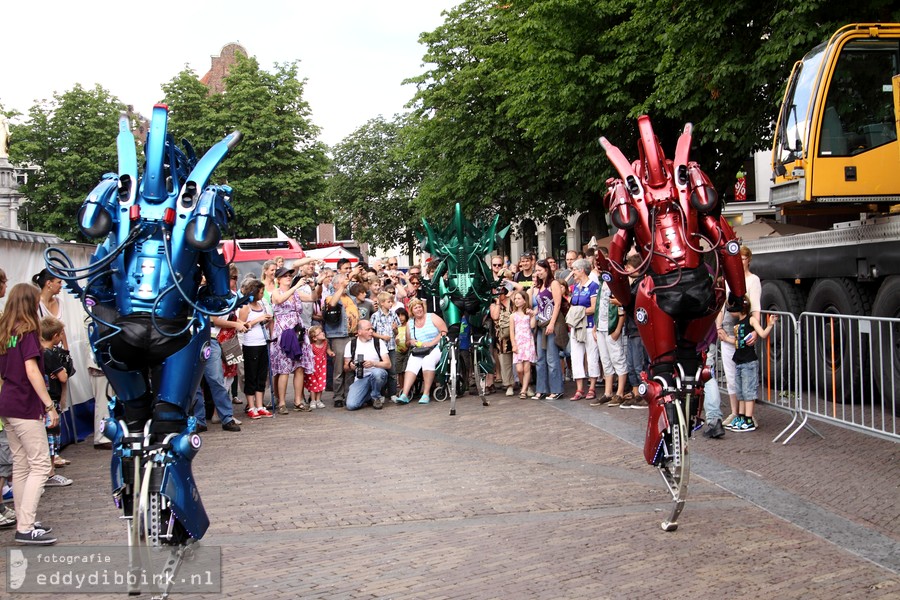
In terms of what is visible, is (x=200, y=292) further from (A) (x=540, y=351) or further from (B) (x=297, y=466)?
(A) (x=540, y=351)

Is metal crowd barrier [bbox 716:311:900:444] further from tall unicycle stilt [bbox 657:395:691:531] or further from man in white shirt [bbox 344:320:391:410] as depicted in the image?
man in white shirt [bbox 344:320:391:410]

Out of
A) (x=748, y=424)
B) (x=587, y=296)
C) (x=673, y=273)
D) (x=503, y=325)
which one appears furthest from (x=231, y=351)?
(x=673, y=273)

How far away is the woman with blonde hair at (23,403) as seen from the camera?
21.9ft

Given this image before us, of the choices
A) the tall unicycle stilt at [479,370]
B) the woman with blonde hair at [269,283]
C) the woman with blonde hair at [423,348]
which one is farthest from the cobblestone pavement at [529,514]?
the woman with blonde hair at [269,283]

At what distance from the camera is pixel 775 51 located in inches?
665

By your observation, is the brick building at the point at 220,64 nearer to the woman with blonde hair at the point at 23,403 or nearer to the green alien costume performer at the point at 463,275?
the green alien costume performer at the point at 463,275

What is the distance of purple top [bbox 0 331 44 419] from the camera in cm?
666

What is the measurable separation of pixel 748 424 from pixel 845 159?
4.26 meters

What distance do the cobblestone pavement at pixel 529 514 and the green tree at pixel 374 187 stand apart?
1910 inches

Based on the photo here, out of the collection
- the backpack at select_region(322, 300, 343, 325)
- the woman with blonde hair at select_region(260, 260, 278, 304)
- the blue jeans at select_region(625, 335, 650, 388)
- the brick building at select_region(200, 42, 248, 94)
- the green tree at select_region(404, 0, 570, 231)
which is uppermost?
the brick building at select_region(200, 42, 248, 94)

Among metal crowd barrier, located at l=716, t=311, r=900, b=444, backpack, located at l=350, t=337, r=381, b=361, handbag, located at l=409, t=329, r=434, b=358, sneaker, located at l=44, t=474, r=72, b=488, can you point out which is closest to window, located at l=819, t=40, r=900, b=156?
metal crowd barrier, located at l=716, t=311, r=900, b=444

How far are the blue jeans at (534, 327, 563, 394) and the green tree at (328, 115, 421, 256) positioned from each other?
44.2m

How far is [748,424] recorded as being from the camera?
10.4 meters

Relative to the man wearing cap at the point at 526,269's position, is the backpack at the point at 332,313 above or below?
below
